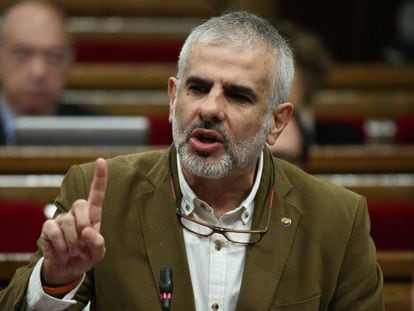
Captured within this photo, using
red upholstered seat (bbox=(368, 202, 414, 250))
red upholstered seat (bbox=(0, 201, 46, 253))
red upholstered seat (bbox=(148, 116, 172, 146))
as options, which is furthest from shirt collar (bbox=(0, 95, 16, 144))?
red upholstered seat (bbox=(368, 202, 414, 250))

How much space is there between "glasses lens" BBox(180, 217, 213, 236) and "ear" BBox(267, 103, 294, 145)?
5.1 inches

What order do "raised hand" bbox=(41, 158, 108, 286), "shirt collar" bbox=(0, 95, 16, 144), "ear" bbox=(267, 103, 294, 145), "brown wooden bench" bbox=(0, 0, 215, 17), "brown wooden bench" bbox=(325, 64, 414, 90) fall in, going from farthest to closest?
1. "brown wooden bench" bbox=(0, 0, 215, 17)
2. "brown wooden bench" bbox=(325, 64, 414, 90)
3. "shirt collar" bbox=(0, 95, 16, 144)
4. "ear" bbox=(267, 103, 294, 145)
5. "raised hand" bbox=(41, 158, 108, 286)

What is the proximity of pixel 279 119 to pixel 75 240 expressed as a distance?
1.10ft

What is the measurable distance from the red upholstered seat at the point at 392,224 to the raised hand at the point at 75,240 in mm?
784

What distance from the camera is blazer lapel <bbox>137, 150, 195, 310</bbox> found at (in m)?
1.10

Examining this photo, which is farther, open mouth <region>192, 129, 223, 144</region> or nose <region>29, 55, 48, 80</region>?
nose <region>29, 55, 48, 80</region>

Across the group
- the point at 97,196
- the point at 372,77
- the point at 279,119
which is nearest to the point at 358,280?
the point at 279,119

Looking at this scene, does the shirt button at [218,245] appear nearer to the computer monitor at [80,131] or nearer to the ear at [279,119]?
the ear at [279,119]

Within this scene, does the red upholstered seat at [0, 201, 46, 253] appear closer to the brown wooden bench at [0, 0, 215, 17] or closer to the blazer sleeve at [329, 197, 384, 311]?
the blazer sleeve at [329, 197, 384, 311]

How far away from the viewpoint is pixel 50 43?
2.02m

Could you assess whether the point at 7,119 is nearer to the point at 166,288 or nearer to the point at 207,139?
the point at 207,139

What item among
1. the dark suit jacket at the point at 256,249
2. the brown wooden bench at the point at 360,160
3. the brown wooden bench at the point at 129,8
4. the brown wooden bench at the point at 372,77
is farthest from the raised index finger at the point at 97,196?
the brown wooden bench at the point at 129,8

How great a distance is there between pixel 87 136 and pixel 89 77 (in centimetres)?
74

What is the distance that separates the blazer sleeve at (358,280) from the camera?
3.73 feet
